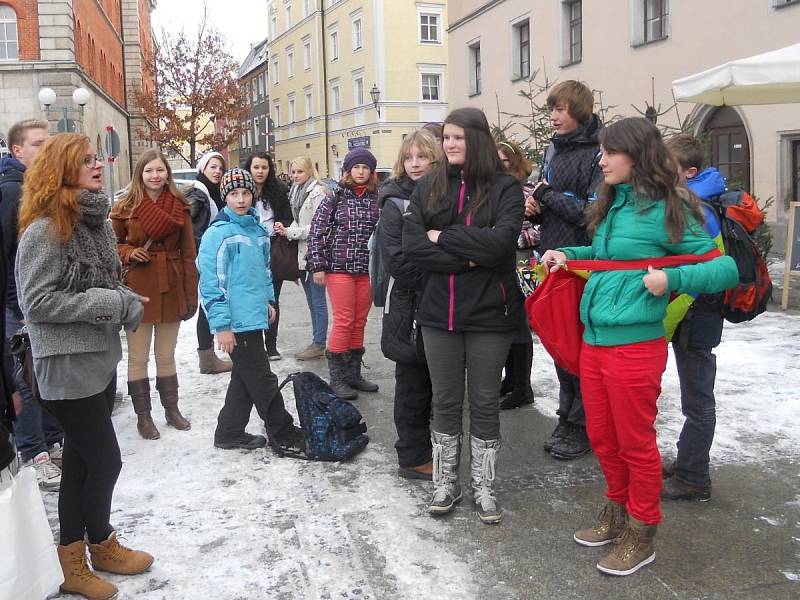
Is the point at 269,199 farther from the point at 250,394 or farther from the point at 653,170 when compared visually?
the point at 653,170

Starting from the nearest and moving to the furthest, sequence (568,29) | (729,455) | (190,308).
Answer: (729,455) < (190,308) < (568,29)

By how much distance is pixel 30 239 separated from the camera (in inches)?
117

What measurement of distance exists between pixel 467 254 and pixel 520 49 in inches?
850

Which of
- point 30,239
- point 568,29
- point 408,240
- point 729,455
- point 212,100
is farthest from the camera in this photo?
point 212,100

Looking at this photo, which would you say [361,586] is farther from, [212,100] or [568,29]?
[212,100]

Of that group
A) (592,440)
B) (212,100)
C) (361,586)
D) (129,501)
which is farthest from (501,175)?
(212,100)

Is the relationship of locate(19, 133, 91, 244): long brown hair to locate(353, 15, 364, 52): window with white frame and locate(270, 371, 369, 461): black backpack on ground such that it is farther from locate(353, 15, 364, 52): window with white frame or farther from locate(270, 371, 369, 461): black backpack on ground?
locate(353, 15, 364, 52): window with white frame

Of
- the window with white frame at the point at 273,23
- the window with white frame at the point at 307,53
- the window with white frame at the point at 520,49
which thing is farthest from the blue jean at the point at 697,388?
the window with white frame at the point at 273,23

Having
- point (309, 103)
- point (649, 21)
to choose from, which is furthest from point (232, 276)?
point (309, 103)

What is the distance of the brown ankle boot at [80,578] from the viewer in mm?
3107

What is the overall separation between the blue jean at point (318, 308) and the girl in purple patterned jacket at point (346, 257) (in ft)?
3.41

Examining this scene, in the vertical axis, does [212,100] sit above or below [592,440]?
above

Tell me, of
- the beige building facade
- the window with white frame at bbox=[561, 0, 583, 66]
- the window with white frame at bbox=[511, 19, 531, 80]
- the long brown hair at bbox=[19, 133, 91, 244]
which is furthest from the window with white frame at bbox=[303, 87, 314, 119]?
the long brown hair at bbox=[19, 133, 91, 244]

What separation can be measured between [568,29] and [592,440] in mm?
19645
